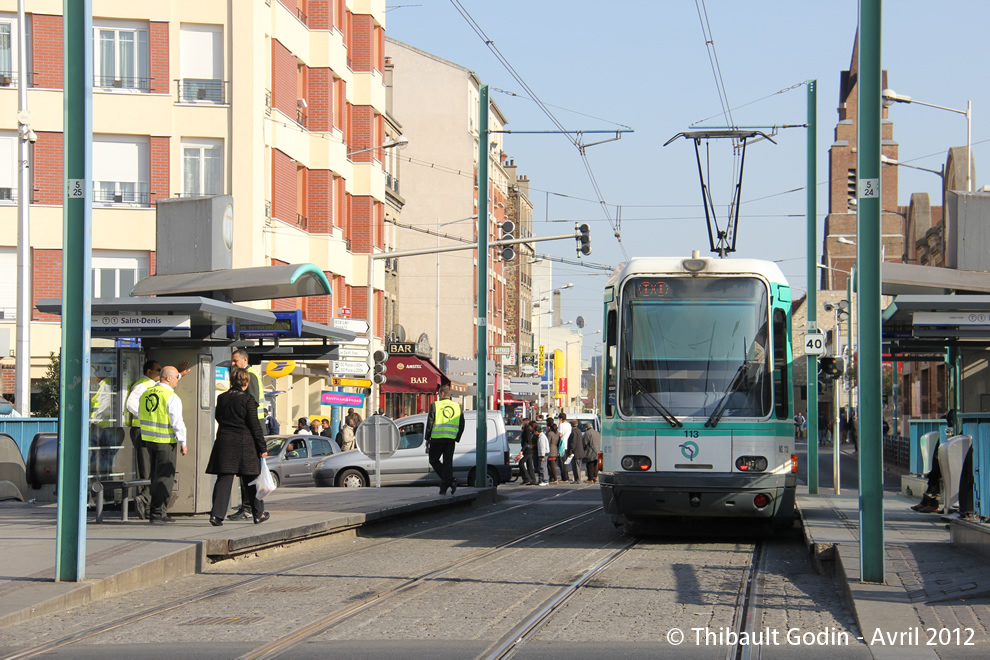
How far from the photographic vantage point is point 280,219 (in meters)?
37.8

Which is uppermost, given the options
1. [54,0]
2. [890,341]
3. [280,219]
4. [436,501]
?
[54,0]

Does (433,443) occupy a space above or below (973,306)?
below

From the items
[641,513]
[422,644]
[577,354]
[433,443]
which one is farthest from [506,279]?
[422,644]

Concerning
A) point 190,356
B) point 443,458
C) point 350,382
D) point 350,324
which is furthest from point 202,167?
point 190,356

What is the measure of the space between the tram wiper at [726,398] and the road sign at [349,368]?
1458 centimetres

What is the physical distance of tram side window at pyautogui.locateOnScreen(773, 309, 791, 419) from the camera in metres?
14.1

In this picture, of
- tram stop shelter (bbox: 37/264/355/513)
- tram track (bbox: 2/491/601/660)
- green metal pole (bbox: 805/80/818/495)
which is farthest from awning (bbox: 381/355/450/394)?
tram stop shelter (bbox: 37/264/355/513)

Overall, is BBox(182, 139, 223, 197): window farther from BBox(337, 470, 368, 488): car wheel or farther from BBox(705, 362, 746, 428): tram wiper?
BBox(705, 362, 746, 428): tram wiper

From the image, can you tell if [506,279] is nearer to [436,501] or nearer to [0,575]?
[436,501]

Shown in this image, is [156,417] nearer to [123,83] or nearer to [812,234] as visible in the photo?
[812,234]

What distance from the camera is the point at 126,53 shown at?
35688 millimetres

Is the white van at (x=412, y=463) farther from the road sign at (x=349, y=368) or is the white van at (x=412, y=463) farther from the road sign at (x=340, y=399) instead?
the road sign at (x=340, y=399)

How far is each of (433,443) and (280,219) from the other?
1926 cm

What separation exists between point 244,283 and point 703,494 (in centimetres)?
558
